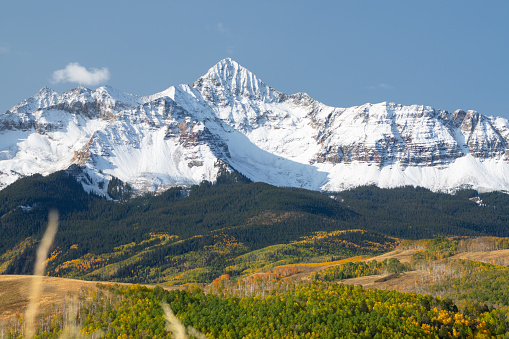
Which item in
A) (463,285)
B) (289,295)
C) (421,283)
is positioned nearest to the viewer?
(289,295)

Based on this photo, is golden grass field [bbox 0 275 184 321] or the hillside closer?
the hillside

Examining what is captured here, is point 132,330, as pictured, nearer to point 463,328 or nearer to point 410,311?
point 410,311

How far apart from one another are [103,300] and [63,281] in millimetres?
24804

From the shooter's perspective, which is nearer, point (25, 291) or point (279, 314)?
point (279, 314)

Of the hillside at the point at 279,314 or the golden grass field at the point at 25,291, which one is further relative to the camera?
the golden grass field at the point at 25,291

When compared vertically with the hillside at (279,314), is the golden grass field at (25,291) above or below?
above

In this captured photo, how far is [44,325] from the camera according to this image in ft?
411

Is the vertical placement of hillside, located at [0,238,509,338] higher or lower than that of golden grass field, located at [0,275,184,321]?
lower

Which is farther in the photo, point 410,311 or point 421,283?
point 421,283

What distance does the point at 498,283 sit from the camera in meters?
158

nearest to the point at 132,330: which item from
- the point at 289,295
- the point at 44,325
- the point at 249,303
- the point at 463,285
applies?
the point at 44,325

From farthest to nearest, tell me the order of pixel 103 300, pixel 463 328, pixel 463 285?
pixel 463 285
pixel 103 300
pixel 463 328

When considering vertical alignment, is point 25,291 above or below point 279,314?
above

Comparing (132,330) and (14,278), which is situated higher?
(14,278)
